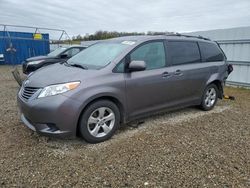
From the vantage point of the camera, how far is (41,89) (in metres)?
3.33

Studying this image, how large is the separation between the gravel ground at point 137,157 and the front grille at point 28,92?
699 millimetres

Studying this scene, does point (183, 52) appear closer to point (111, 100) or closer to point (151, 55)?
point (151, 55)

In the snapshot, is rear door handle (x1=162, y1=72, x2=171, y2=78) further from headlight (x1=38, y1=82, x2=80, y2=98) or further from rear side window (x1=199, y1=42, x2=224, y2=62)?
headlight (x1=38, y1=82, x2=80, y2=98)

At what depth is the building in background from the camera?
8.43 meters

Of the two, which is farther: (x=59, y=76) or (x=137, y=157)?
(x=59, y=76)

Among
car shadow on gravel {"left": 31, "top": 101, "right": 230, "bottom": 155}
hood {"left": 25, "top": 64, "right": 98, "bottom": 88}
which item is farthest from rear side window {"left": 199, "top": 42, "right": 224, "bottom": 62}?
hood {"left": 25, "top": 64, "right": 98, "bottom": 88}

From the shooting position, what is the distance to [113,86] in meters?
3.63

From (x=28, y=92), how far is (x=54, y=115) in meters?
0.70

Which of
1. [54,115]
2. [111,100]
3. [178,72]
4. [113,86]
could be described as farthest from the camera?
[178,72]

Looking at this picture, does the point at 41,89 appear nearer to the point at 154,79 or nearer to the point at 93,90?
the point at 93,90

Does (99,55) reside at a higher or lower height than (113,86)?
higher

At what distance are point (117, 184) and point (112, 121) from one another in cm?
128

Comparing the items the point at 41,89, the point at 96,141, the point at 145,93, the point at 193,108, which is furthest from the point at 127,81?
the point at 193,108

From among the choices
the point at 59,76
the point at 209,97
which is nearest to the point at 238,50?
the point at 209,97
